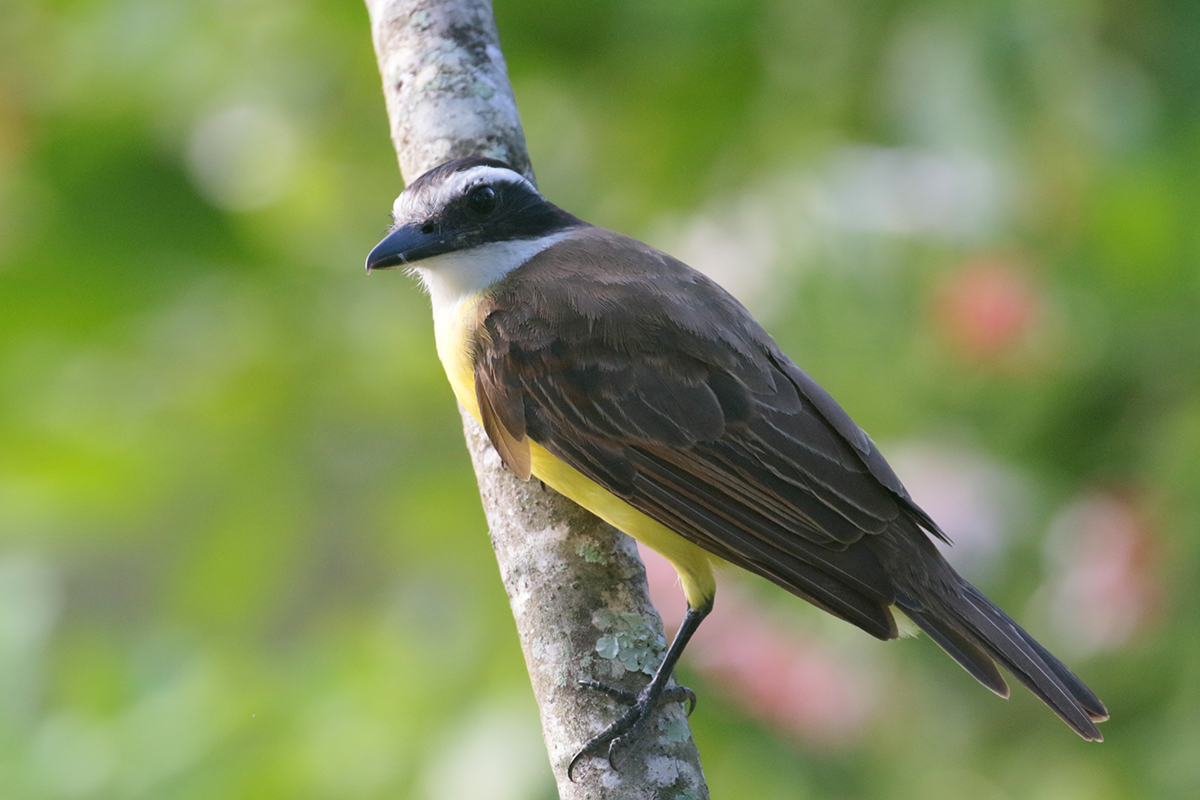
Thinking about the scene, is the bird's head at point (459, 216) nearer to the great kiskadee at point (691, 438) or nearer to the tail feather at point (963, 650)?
the great kiskadee at point (691, 438)

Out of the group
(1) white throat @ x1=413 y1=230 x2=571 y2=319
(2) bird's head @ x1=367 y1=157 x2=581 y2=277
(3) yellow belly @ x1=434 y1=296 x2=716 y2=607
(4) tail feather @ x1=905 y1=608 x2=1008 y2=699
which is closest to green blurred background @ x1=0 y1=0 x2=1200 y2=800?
(3) yellow belly @ x1=434 y1=296 x2=716 y2=607

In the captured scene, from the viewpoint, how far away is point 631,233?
4117 millimetres

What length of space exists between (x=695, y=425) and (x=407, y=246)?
792 mm

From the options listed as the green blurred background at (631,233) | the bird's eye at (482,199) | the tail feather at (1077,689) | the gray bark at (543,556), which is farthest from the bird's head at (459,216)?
the tail feather at (1077,689)

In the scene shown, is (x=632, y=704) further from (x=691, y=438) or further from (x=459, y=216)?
(x=459, y=216)

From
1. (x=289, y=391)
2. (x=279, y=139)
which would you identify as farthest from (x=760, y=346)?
(x=279, y=139)

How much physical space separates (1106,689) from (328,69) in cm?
323

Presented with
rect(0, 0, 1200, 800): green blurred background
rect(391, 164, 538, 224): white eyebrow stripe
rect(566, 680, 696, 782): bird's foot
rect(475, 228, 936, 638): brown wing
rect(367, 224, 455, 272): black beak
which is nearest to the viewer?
rect(566, 680, 696, 782): bird's foot

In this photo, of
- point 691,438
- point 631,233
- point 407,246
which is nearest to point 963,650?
point 691,438

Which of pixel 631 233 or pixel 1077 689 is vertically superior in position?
pixel 631 233

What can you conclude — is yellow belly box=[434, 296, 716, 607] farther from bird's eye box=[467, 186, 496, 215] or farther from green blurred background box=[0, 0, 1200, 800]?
green blurred background box=[0, 0, 1200, 800]

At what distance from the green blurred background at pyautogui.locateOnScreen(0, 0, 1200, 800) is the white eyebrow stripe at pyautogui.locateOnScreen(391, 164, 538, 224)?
3.56 ft

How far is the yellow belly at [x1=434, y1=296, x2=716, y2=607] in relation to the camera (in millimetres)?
2543

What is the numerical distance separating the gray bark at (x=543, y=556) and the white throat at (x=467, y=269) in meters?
0.20
